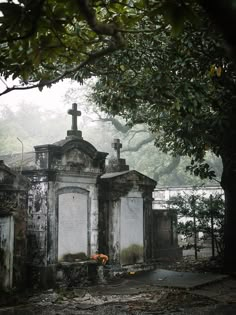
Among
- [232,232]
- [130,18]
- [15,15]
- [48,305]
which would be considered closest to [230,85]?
[232,232]

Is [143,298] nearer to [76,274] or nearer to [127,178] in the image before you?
[76,274]

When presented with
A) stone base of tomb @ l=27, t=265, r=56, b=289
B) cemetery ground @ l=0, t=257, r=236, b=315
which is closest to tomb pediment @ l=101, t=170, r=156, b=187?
cemetery ground @ l=0, t=257, r=236, b=315

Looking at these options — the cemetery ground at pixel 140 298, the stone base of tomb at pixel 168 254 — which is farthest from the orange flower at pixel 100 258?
the stone base of tomb at pixel 168 254

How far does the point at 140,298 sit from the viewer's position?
21.7 ft

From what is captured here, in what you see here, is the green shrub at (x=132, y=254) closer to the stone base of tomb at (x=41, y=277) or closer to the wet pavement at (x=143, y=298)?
the wet pavement at (x=143, y=298)

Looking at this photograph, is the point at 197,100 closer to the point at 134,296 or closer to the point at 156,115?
the point at 156,115

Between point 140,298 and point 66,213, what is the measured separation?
2.38 meters

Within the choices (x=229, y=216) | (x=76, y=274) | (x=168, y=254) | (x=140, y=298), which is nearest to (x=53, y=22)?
(x=140, y=298)

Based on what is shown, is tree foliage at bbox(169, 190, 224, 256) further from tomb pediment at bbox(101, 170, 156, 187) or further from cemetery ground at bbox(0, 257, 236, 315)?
cemetery ground at bbox(0, 257, 236, 315)

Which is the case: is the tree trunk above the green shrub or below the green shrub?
above

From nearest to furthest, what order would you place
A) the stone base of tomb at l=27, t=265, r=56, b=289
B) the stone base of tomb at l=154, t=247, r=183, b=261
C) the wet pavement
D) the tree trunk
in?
the wet pavement, the stone base of tomb at l=27, t=265, r=56, b=289, the tree trunk, the stone base of tomb at l=154, t=247, r=183, b=261

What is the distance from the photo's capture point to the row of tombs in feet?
23.5

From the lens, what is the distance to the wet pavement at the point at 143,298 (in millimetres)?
5898

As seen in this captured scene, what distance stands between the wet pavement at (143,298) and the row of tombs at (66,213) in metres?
0.74
